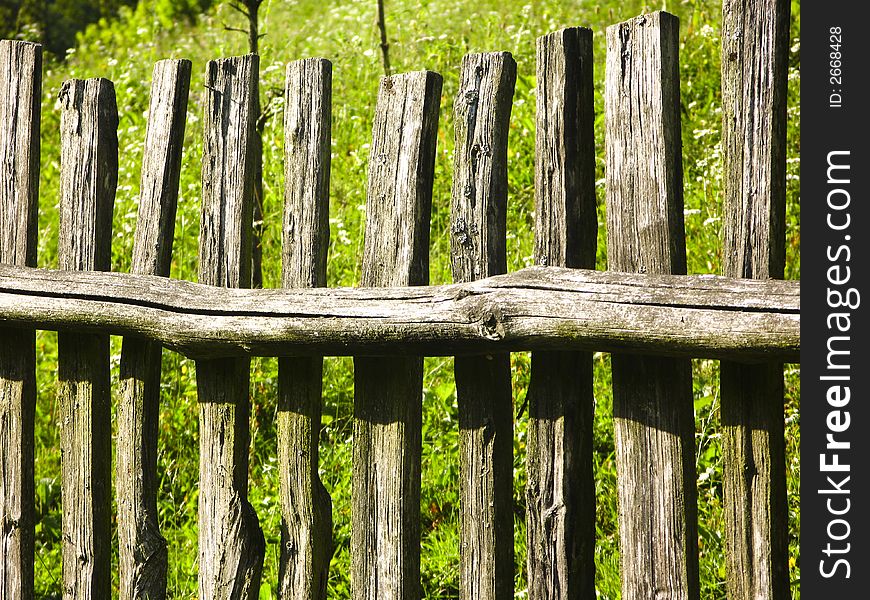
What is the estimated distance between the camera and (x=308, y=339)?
1968 mm

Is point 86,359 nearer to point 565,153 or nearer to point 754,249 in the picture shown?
point 565,153

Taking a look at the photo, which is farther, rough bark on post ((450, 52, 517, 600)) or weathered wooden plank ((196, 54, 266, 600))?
weathered wooden plank ((196, 54, 266, 600))

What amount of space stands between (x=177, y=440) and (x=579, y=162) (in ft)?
7.52

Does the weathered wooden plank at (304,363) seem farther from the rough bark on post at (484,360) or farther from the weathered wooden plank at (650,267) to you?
the weathered wooden plank at (650,267)

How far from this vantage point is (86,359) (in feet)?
7.78

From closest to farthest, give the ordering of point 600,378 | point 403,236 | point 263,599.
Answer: point 403,236
point 263,599
point 600,378

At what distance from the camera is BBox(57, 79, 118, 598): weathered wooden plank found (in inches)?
92.4

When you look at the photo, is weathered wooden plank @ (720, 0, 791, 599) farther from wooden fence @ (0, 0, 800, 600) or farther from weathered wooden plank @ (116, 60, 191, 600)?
weathered wooden plank @ (116, 60, 191, 600)

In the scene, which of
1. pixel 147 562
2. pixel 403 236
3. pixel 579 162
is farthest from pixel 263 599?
pixel 579 162

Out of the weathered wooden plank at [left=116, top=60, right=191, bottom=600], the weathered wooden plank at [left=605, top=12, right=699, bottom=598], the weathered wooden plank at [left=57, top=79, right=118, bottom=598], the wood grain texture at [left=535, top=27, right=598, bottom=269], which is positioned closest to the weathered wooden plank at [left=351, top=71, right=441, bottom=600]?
the wood grain texture at [left=535, top=27, right=598, bottom=269]

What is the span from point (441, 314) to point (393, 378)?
274 millimetres

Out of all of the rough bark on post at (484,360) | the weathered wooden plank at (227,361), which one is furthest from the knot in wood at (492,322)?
the weathered wooden plank at (227,361)

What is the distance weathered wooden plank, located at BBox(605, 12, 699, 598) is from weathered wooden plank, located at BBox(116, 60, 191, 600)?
110cm
